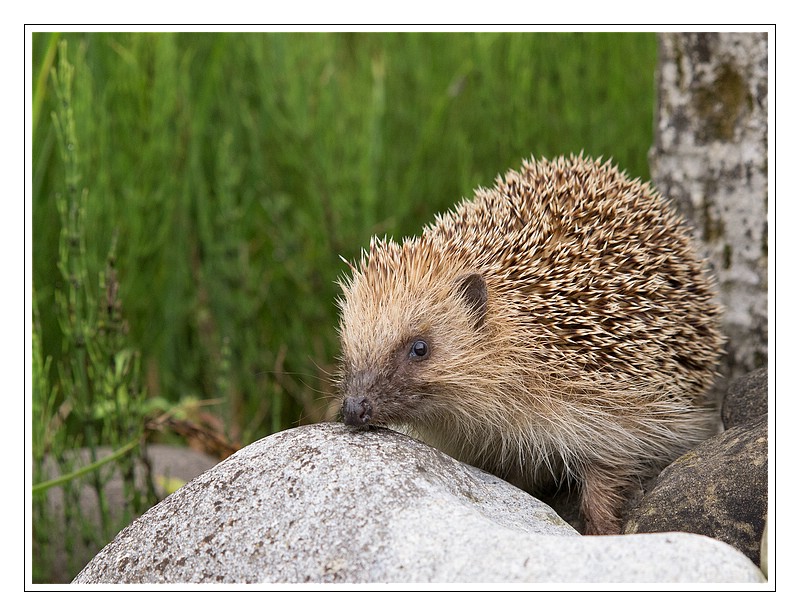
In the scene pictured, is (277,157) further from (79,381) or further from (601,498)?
(601,498)

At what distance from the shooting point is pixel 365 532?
338 centimetres

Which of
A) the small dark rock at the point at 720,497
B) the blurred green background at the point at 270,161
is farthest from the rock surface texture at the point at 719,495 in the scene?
the blurred green background at the point at 270,161

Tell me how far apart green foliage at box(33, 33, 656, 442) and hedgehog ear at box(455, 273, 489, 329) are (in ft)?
7.87

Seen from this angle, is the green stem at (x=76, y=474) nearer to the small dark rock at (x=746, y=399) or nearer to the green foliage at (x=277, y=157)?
the green foliage at (x=277, y=157)

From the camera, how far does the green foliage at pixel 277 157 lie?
6359mm

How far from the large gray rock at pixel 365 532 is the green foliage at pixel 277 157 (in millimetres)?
2371

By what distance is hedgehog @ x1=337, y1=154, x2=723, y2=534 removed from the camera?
4.15 m

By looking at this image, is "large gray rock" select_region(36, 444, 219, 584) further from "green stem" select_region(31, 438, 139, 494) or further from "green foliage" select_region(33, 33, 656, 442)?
"green stem" select_region(31, 438, 139, 494)

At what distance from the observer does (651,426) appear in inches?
169

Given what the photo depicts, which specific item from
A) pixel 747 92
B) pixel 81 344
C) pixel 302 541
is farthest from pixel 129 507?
pixel 747 92

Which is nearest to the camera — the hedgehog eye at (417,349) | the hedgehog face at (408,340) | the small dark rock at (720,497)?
the small dark rock at (720,497)

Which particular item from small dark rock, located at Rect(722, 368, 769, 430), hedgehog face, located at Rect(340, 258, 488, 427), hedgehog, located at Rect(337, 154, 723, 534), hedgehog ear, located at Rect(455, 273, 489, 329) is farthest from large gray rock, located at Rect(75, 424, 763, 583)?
small dark rock, located at Rect(722, 368, 769, 430)
